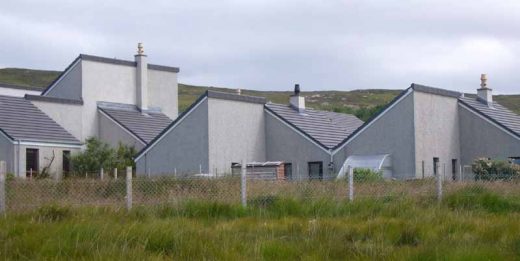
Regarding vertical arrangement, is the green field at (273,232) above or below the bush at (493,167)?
below

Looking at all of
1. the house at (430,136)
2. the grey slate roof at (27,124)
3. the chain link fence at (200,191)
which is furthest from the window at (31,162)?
the chain link fence at (200,191)

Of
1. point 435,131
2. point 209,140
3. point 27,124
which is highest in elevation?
point 27,124

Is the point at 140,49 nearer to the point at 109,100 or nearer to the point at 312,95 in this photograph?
the point at 109,100

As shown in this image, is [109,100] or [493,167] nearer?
[493,167]

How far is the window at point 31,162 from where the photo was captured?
4200cm

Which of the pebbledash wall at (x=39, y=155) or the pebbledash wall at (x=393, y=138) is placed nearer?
the pebbledash wall at (x=393, y=138)

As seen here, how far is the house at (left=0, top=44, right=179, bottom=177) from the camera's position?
42.8 m

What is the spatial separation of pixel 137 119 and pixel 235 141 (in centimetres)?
1150

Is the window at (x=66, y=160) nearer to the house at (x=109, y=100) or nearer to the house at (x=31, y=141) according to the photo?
the house at (x=31, y=141)

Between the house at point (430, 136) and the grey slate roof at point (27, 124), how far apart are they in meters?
14.2

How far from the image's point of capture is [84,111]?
164ft

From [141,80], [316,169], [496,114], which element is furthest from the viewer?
[141,80]

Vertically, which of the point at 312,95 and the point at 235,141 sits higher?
the point at 312,95

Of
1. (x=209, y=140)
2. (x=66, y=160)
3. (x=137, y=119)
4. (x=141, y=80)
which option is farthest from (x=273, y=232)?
(x=141, y=80)
